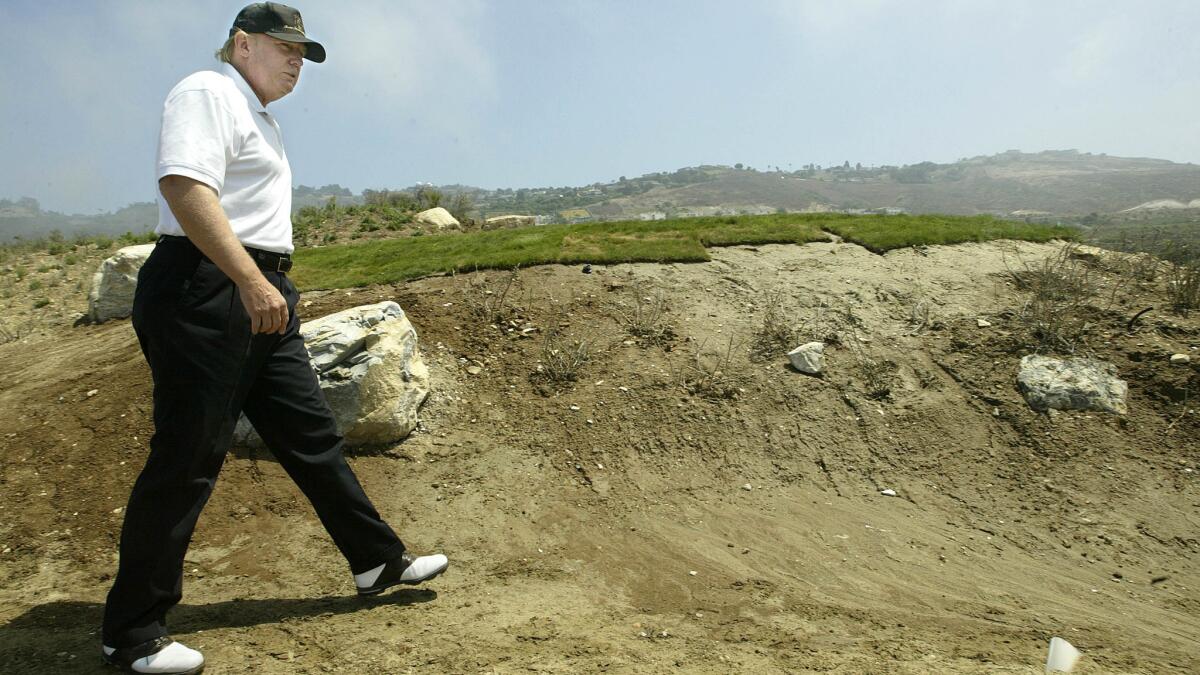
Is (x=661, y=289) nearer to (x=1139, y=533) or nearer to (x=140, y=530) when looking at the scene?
(x=1139, y=533)

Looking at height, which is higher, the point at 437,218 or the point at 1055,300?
the point at 437,218

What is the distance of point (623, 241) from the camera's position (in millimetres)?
9211

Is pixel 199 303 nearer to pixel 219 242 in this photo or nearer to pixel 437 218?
pixel 219 242

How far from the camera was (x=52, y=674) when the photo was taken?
2.93 m

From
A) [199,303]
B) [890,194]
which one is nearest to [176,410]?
[199,303]

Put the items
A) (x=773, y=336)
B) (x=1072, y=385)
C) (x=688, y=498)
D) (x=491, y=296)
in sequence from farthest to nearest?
(x=491, y=296) → (x=773, y=336) → (x=1072, y=385) → (x=688, y=498)

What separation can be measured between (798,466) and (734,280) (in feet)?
9.62

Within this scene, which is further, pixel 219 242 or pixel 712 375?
pixel 712 375

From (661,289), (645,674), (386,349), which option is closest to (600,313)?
(661,289)

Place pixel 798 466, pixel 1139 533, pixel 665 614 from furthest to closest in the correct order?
pixel 798 466 → pixel 1139 533 → pixel 665 614

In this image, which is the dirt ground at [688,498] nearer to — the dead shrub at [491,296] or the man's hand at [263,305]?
the dead shrub at [491,296]

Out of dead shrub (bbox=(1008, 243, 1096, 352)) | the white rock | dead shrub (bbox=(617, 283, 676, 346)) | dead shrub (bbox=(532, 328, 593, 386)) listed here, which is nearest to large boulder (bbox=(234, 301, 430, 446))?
dead shrub (bbox=(532, 328, 593, 386))

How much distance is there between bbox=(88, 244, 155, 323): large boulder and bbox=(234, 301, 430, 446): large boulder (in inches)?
156

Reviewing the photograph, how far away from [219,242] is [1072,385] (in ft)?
20.2
